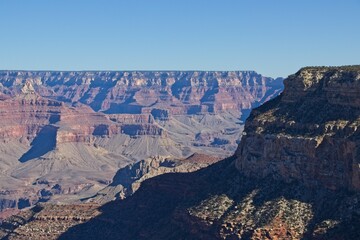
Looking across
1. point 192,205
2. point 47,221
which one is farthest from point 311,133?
point 47,221

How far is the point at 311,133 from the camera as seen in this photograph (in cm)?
8712

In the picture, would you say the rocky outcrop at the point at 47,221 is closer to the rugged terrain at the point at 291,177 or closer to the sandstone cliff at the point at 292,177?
the rugged terrain at the point at 291,177

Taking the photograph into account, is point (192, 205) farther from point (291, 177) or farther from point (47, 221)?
point (47, 221)

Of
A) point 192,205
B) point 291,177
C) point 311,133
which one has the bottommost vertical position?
point 192,205

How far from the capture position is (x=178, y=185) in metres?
118

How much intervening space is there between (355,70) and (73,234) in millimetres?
53772

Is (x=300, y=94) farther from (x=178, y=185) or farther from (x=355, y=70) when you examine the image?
(x=178, y=185)

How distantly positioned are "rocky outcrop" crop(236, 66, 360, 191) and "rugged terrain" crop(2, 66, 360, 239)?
106mm

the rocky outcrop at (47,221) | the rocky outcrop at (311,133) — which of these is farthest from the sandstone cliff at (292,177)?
the rocky outcrop at (47,221)

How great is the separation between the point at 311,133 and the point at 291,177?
5.34 m

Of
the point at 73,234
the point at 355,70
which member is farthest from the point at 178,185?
the point at 355,70

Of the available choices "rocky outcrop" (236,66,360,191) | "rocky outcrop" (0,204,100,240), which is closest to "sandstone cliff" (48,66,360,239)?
"rocky outcrop" (236,66,360,191)

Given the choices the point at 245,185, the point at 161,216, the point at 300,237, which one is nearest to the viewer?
the point at 300,237

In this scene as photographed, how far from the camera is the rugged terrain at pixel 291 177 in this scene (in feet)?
267
